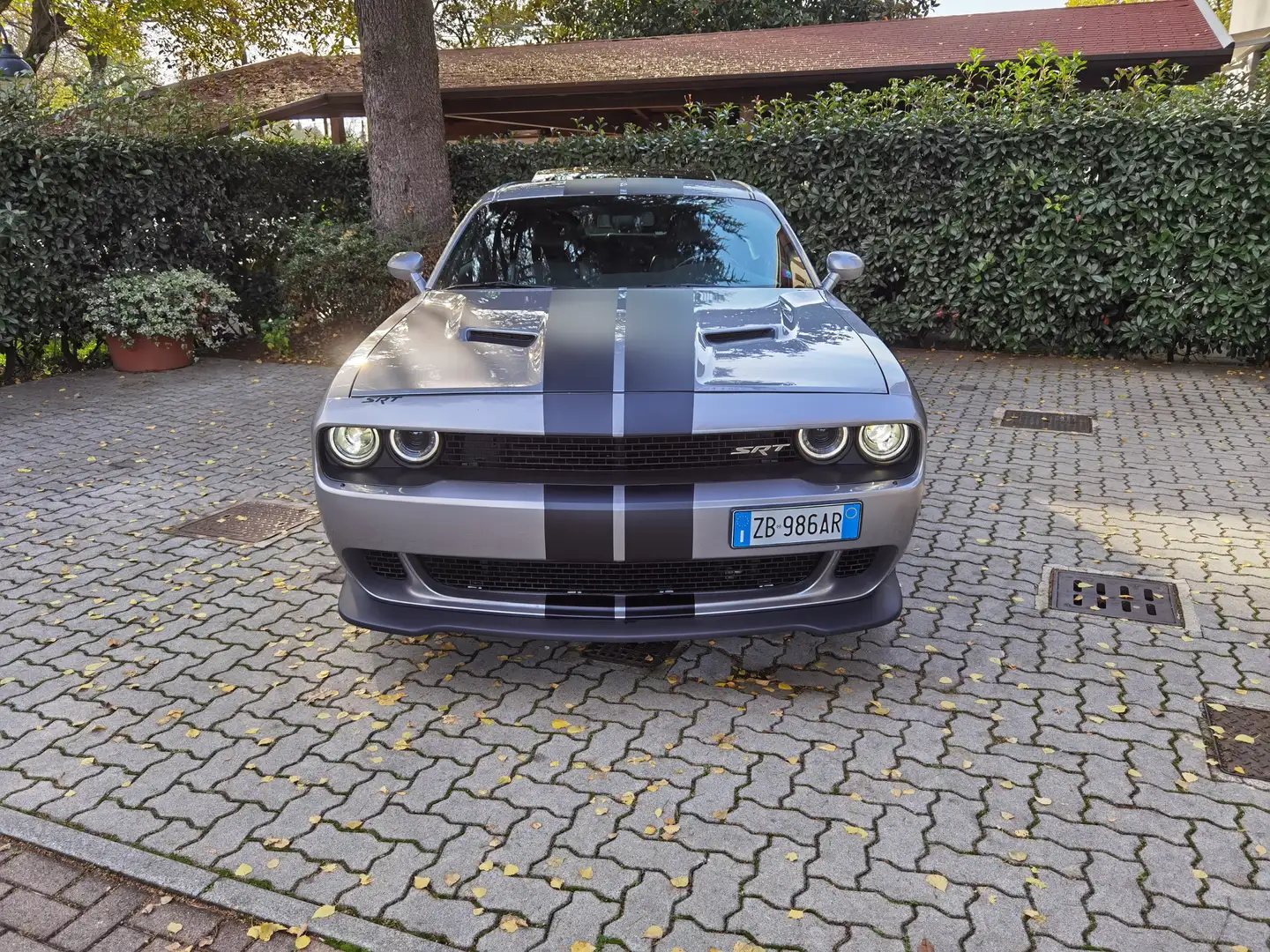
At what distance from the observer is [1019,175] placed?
357 inches

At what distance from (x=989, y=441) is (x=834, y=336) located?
142 inches

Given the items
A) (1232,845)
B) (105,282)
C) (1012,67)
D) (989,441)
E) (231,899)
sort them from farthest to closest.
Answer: (1012,67) < (105,282) < (989,441) < (1232,845) < (231,899)

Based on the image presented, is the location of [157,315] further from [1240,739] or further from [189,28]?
[189,28]

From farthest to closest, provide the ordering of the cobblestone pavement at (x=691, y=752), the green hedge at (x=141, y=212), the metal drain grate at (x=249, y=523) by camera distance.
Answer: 1. the green hedge at (x=141, y=212)
2. the metal drain grate at (x=249, y=523)
3. the cobblestone pavement at (x=691, y=752)

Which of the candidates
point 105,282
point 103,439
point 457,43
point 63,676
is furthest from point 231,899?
point 457,43

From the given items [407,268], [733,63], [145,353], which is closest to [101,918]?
[407,268]

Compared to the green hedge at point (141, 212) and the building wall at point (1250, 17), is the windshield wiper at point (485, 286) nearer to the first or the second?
the green hedge at point (141, 212)

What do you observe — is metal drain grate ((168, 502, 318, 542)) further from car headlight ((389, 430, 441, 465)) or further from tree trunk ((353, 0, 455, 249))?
tree trunk ((353, 0, 455, 249))

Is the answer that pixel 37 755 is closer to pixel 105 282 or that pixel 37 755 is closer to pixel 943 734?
pixel 943 734

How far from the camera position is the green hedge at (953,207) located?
8430 millimetres

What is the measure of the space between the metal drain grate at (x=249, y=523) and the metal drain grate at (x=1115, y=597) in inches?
151

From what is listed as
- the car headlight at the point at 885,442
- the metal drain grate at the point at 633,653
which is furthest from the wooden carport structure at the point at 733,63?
the car headlight at the point at 885,442

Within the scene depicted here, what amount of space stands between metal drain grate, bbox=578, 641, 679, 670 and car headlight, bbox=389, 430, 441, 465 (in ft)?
3.29

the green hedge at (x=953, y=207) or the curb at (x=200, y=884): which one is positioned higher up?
the green hedge at (x=953, y=207)
